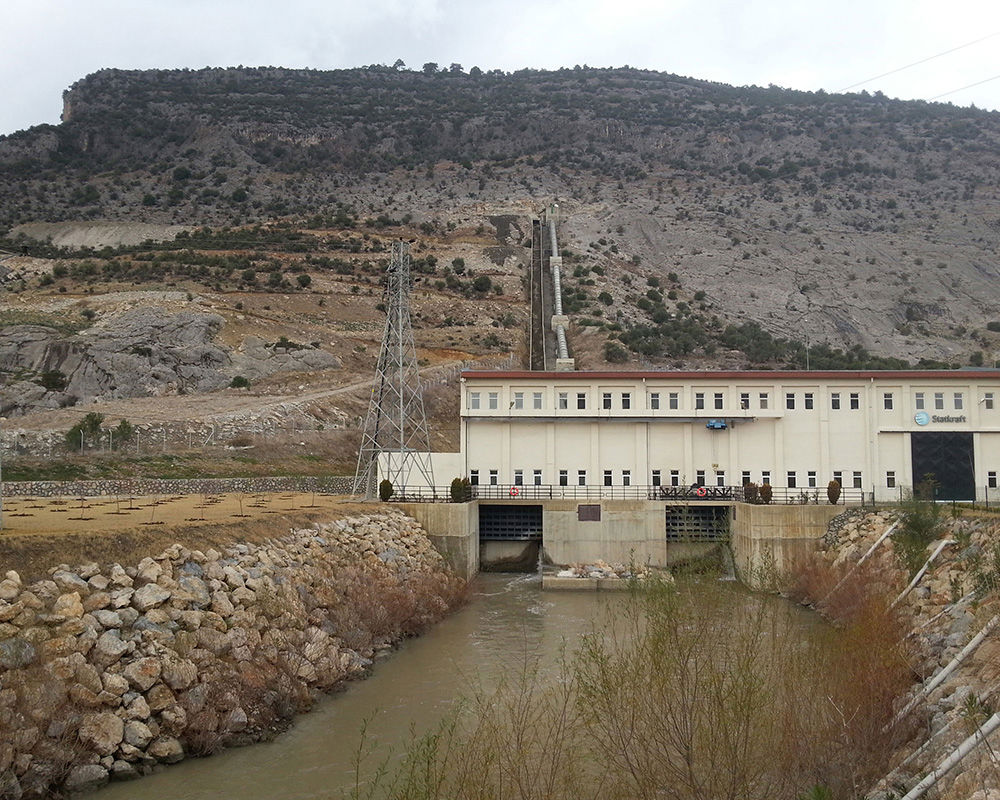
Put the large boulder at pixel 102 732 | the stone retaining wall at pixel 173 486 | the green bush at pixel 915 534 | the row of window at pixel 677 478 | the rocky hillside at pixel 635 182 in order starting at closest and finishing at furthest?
the large boulder at pixel 102 732, the green bush at pixel 915 534, the stone retaining wall at pixel 173 486, the row of window at pixel 677 478, the rocky hillside at pixel 635 182

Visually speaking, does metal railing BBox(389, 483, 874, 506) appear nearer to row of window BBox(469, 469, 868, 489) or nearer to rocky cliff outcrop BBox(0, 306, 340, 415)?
row of window BBox(469, 469, 868, 489)

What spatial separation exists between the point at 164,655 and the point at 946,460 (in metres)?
35.1

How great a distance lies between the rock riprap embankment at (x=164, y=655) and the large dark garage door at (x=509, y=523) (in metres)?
16.4

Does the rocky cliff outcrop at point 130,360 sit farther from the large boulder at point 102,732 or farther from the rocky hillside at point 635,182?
the large boulder at point 102,732

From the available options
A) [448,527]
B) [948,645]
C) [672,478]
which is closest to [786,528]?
[672,478]

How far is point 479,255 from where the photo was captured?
103562mm

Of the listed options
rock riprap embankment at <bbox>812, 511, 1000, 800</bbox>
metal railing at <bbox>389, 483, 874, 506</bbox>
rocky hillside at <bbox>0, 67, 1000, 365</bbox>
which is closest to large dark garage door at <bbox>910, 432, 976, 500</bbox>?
metal railing at <bbox>389, 483, 874, 506</bbox>

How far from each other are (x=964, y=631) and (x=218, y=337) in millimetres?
58851

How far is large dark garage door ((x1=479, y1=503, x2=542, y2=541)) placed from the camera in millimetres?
40625

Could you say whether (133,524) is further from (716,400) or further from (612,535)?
(716,400)

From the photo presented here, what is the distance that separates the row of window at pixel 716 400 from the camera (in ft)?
128

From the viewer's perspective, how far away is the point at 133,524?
21891 millimetres

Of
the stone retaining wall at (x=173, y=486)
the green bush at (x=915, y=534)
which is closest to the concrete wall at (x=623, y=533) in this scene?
the green bush at (x=915, y=534)

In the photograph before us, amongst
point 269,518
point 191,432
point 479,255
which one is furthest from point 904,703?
point 479,255
